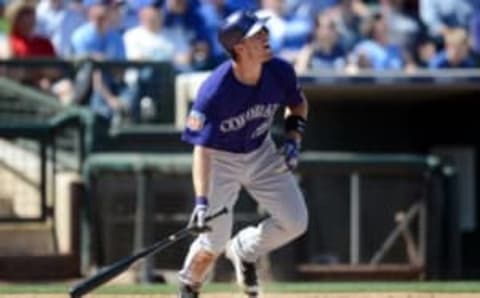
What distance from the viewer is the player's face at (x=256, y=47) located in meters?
8.27

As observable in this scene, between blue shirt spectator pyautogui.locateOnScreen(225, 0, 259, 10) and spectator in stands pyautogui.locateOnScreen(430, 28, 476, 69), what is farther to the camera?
blue shirt spectator pyautogui.locateOnScreen(225, 0, 259, 10)

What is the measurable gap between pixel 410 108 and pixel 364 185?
2607mm

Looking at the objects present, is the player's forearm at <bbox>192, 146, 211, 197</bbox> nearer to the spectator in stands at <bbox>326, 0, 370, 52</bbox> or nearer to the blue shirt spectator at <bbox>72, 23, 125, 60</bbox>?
the blue shirt spectator at <bbox>72, 23, 125, 60</bbox>

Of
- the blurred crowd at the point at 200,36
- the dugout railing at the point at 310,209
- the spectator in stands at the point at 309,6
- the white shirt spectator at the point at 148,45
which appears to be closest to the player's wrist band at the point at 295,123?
the dugout railing at the point at 310,209

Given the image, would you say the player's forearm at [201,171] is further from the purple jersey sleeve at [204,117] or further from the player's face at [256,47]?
A: the player's face at [256,47]

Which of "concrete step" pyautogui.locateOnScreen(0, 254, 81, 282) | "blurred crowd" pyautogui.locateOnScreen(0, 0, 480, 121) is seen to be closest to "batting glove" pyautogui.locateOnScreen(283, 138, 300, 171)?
"concrete step" pyautogui.locateOnScreen(0, 254, 81, 282)

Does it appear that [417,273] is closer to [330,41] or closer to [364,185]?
[364,185]

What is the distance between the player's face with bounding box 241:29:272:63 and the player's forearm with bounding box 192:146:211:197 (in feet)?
1.86

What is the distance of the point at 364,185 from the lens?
13102mm

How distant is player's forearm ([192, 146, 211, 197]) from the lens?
27.2 feet

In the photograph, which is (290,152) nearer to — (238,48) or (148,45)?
(238,48)

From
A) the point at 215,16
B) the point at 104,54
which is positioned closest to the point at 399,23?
the point at 215,16

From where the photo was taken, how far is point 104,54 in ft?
47.3

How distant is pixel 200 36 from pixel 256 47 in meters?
6.37
